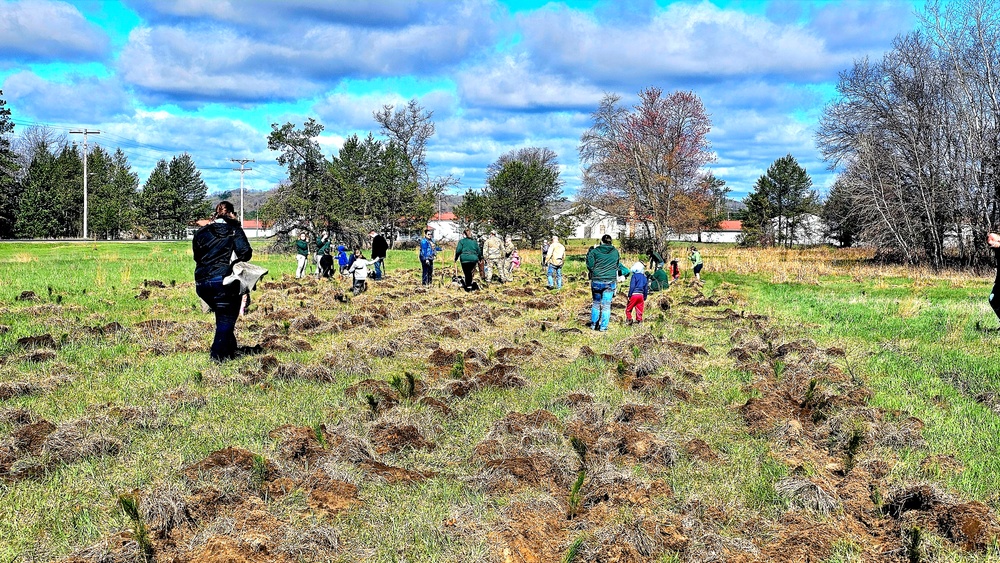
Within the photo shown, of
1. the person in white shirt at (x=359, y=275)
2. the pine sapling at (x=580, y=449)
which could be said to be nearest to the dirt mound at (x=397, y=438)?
the pine sapling at (x=580, y=449)

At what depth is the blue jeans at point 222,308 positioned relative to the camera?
870 centimetres

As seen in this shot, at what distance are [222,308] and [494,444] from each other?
468 centimetres

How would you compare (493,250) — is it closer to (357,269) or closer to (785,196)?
(357,269)

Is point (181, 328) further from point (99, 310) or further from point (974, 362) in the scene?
point (974, 362)

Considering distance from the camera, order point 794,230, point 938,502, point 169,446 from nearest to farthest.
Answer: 1. point 938,502
2. point 169,446
3. point 794,230

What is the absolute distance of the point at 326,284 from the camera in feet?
66.9

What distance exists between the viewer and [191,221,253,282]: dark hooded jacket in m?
8.70

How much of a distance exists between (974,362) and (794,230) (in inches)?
3191

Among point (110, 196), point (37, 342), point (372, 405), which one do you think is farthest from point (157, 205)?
point (372, 405)

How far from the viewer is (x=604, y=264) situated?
40.3ft

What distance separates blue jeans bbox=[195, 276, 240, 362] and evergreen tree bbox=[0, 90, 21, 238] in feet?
182

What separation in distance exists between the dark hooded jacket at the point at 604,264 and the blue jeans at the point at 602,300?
4.3 inches

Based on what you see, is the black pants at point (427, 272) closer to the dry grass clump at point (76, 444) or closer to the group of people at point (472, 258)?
the group of people at point (472, 258)

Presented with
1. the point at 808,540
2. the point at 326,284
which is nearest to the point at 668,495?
the point at 808,540
